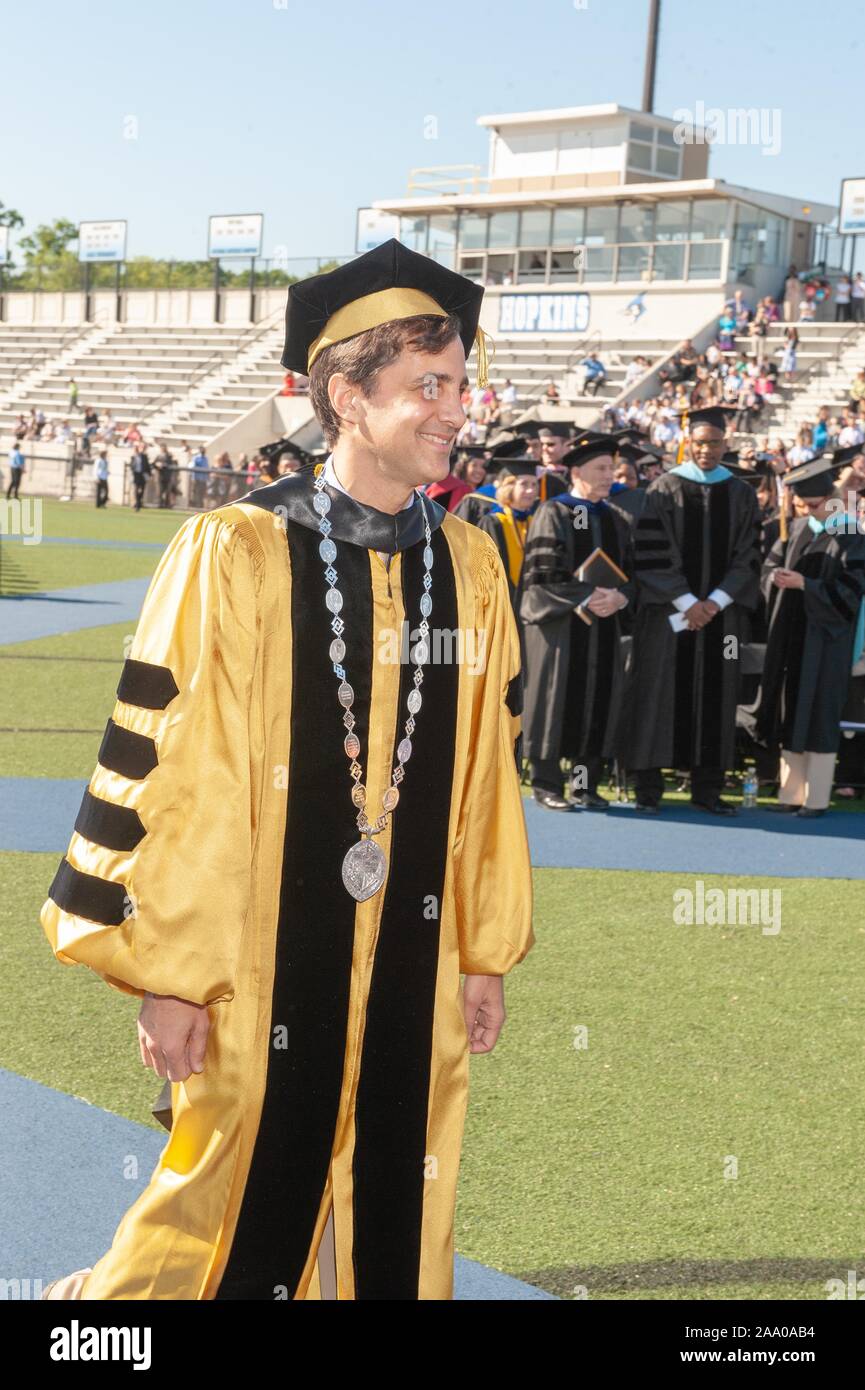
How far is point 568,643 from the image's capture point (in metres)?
8.58

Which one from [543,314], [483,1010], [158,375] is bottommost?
[483,1010]

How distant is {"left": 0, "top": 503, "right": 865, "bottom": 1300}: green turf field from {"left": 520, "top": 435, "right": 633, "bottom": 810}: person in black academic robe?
1769 millimetres

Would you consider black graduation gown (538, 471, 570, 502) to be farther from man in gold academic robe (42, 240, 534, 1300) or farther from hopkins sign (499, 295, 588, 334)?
hopkins sign (499, 295, 588, 334)

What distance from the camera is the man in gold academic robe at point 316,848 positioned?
2297 millimetres

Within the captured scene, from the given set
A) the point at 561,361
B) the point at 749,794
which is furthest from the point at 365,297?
the point at 561,361

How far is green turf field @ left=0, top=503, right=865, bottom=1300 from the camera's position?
347 cm

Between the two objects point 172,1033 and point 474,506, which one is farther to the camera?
point 474,506

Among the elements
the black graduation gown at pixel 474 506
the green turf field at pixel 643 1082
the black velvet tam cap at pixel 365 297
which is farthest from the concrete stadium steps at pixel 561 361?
the black velvet tam cap at pixel 365 297

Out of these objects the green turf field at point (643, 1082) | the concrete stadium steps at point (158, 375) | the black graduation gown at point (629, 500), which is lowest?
the green turf field at point (643, 1082)

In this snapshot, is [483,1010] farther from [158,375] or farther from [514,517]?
[158,375]

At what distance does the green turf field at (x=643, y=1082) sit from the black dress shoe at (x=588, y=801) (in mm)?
1685

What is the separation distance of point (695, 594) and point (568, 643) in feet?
2.65

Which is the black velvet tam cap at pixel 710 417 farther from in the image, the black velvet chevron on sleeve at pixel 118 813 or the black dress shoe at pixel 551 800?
the black velvet chevron on sleeve at pixel 118 813
